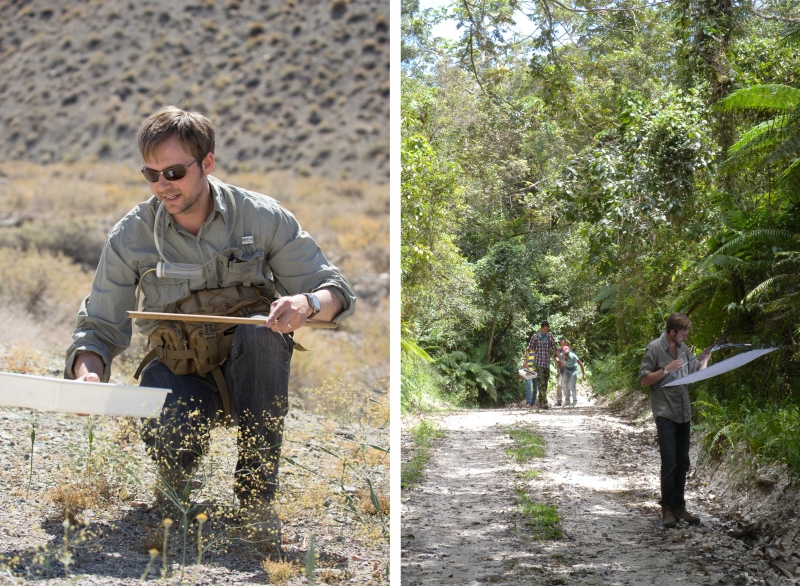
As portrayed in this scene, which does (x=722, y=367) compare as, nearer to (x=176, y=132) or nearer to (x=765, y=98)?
(x=765, y=98)

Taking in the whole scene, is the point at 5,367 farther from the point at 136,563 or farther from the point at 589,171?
the point at 589,171

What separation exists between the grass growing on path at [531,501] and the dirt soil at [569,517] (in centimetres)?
2

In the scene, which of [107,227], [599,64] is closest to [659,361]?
[599,64]

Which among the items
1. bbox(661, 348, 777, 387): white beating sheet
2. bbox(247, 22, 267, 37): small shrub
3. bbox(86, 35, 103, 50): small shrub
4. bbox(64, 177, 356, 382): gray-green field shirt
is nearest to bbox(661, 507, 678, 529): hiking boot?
bbox(661, 348, 777, 387): white beating sheet

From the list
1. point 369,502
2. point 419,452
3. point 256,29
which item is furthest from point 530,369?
point 256,29

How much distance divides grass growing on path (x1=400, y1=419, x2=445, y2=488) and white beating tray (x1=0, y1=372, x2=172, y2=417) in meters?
1.98

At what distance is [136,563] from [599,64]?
288 cm

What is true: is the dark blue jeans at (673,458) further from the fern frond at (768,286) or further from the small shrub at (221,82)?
the small shrub at (221,82)

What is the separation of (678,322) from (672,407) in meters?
0.31

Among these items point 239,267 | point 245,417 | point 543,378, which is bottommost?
point 245,417

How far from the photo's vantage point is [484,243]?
353cm

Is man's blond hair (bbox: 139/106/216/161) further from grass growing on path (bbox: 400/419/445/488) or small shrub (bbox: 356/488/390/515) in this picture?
grass growing on path (bbox: 400/419/445/488)

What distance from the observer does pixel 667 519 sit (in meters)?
2.90

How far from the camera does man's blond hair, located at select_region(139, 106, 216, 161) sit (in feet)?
6.65
